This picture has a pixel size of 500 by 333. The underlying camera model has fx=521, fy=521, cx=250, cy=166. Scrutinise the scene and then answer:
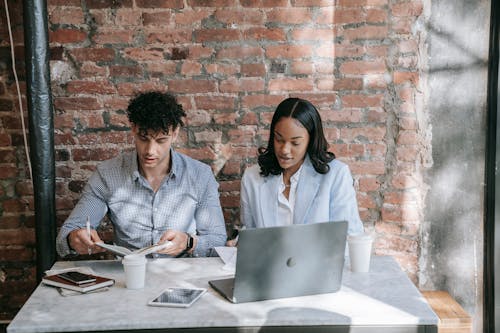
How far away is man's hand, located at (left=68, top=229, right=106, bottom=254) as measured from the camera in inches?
85.4

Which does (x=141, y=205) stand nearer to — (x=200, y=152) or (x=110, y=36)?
(x=200, y=152)

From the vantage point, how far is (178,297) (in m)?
1.74

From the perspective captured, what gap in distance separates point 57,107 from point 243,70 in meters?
1.04

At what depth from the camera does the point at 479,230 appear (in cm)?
292

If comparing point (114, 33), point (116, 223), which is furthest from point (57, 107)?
point (116, 223)

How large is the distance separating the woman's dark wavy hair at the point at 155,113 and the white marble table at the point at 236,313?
0.80 meters

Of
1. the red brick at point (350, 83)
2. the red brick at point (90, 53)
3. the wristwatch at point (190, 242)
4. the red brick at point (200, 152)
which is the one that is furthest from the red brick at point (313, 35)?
the wristwatch at point (190, 242)

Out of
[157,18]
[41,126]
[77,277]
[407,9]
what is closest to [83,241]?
[77,277]

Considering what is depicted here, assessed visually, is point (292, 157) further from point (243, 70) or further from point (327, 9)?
point (327, 9)

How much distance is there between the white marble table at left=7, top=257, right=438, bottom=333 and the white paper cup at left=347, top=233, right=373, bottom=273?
119 mm

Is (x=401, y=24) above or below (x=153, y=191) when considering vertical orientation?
above

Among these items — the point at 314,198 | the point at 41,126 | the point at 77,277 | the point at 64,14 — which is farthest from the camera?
the point at 64,14

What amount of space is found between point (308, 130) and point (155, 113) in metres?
0.75

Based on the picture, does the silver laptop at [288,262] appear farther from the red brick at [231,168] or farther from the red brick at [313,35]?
the red brick at [313,35]
